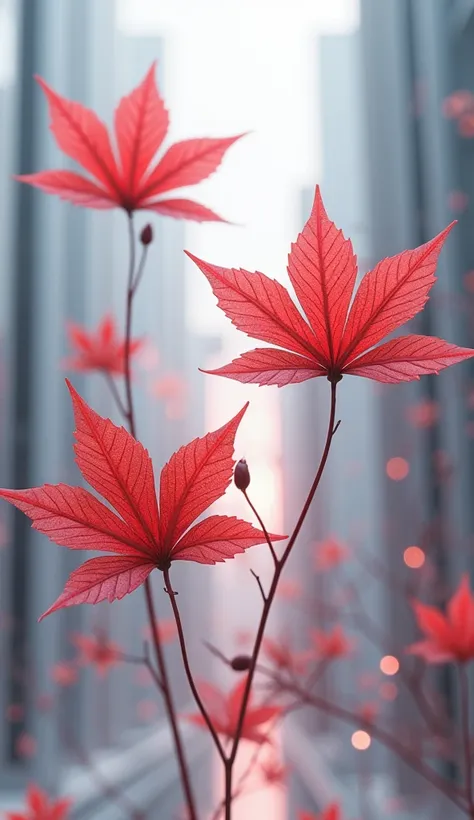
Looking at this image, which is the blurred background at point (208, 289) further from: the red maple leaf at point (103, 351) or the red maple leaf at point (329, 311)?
the red maple leaf at point (329, 311)

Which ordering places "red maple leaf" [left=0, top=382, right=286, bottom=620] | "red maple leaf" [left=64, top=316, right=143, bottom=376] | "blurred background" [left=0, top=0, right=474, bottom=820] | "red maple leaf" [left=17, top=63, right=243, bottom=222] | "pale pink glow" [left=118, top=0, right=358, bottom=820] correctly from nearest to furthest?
"red maple leaf" [left=0, top=382, right=286, bottom=620]
"red maple leaf" [left=17, top=63, right=243, bottom=222]
"red maple leaf" [left=64, top=316, right=143, bottom=376]
"blurred background" [left=0, top=0, right=474, bottom=820]
"pale pink glow" [left=118, top=0, right=358, bottom=820]

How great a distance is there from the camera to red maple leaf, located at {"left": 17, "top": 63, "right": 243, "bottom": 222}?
414 millimetres

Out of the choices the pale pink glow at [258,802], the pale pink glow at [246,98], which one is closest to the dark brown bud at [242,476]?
the pale pink glow at [246,98]

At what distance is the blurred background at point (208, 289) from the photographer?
147cm

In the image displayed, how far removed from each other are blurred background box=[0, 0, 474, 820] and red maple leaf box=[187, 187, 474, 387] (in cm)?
72

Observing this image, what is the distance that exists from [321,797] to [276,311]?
260 cm

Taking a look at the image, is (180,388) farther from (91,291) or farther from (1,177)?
(1,177)

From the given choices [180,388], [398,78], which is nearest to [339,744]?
[180,388]

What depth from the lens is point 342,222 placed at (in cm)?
272

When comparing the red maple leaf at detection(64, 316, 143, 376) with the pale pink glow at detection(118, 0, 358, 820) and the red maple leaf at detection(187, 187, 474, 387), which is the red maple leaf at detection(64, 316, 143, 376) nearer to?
the red maple leaf at detection(187, 187, 474, 387)

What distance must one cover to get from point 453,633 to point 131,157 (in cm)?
37

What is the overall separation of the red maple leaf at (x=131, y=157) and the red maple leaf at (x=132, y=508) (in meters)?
0.20

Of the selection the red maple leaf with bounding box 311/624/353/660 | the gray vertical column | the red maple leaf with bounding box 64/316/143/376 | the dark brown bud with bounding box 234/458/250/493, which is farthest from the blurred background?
the dark brown bud with bounding box 234/458/250/493

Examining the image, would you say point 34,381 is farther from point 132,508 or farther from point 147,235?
point 132,508
